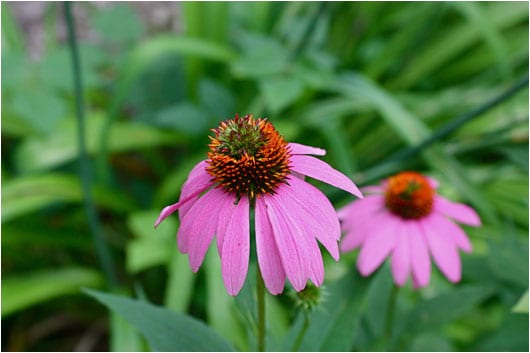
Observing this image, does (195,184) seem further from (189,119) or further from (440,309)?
(189,119)

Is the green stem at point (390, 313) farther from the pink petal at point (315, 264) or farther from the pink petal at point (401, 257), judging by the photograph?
the pink petal at point (315, 264)

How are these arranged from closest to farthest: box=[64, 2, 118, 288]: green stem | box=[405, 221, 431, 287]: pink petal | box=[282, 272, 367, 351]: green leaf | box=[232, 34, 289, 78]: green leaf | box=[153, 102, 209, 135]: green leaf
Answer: box=[282, 272, 367, 351]: green leaf, box=[405, 221, 431, 287]: pink petal, box=[64, 2, 118, 288]: green stem, box=[232, 34, 289, 78]: green leaf, box=[153, 102, 209, 135]: green leaf

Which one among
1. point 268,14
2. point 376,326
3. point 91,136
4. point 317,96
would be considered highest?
point 268,14

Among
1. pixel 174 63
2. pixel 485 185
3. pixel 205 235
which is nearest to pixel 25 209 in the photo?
pixel 174 63

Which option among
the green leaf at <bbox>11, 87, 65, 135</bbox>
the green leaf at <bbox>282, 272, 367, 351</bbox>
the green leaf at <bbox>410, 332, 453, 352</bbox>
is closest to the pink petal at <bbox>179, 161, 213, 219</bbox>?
the green leaf at <bbox>282, 272, 367, 351</bbox>

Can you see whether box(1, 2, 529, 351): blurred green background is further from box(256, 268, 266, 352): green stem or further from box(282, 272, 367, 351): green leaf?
box(256, 268, 266, 352): green stem

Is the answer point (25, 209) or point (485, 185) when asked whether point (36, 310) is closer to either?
point (25, 209)

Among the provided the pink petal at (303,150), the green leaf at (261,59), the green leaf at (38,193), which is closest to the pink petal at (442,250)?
the pink petal at (303,150)
